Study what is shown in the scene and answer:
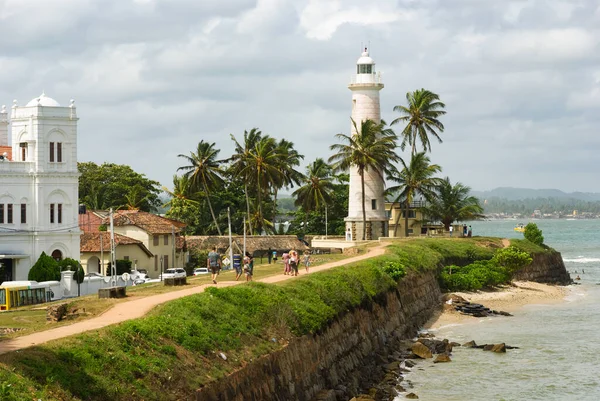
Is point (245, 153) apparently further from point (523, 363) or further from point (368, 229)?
point (523, 363)

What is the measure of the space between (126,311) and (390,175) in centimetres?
5783

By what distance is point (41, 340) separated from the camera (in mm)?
26844

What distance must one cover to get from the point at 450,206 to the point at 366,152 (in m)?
13.1

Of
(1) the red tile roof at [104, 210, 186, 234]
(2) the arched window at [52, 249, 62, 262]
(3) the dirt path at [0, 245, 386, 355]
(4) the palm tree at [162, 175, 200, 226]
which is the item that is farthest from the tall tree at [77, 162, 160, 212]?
(3) the dirt path at [0, 245, 386, 355]

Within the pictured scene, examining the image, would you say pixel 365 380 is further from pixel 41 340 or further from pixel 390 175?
pixel 390 175

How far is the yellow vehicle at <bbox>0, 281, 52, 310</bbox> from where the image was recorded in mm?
45594

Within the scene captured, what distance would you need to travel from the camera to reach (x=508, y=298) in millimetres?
70938

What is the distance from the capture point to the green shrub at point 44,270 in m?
59.2

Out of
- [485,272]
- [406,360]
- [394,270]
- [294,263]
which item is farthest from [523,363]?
[485,272]

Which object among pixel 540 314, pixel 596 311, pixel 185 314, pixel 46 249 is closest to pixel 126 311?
pixel 185 314

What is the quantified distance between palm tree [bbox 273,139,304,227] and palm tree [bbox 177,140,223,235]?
5541 mm

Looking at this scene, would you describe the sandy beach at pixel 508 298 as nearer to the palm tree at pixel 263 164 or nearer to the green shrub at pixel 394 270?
the green shrub at pixel 394 270

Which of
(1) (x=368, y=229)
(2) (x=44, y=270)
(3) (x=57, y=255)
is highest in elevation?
(1) (x=368, y=229)

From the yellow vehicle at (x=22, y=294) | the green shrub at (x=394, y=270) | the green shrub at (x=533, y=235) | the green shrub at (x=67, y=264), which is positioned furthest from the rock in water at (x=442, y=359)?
the green shrub at (x=533, y=235)
